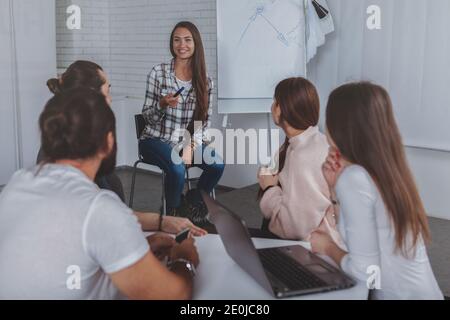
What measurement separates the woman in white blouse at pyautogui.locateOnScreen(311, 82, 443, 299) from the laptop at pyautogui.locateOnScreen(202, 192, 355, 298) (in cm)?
6

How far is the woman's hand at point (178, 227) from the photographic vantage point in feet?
5.37

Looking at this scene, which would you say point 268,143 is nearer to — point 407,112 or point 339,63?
point 339,63

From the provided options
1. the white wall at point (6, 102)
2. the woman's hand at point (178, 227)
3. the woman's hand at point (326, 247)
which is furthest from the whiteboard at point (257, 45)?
the woman's hand at point (326, 247)

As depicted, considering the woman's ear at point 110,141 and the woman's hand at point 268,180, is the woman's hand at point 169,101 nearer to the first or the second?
the woman's hand at point 268,180

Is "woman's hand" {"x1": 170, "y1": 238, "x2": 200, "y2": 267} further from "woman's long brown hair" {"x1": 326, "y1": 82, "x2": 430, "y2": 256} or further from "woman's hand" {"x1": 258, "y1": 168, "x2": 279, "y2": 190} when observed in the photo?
"woman's hand" {"x1": 258, "y1": 168, "x2": 279, "y2": 190}

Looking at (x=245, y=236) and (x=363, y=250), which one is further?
(x=363, y=250)

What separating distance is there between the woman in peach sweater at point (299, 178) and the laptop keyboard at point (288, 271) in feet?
1.60

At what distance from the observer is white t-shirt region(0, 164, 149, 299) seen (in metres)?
1.10

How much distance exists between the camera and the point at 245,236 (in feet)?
3.82

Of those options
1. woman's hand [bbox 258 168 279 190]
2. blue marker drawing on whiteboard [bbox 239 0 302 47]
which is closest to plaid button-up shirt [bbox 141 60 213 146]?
blue marker drawing on whiteboard [bbox 239 0 302 47]

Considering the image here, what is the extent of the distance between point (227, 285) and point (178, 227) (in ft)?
1.34

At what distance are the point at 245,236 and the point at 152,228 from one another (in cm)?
60
